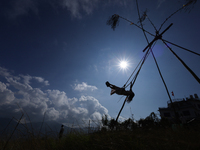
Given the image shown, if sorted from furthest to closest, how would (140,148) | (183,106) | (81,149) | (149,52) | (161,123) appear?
(183,106)
(149,52)
(161,123)
(81,149)
(140,148)

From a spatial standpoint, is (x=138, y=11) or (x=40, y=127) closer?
(x=40, y=127)

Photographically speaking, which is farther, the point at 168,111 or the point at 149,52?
the point at 168,111

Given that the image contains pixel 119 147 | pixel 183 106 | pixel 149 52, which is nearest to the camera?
pixel 119 147

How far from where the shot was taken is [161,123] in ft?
15.0

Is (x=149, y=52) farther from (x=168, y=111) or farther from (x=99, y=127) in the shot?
(x=168, y=111)

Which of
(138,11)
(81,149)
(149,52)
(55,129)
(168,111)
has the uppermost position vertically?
(168,111)

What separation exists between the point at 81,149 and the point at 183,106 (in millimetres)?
49325

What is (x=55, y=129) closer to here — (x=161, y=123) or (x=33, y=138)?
(x=33, y=138)

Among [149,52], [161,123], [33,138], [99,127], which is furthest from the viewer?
[149,52]

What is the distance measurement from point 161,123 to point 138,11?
7198 mm

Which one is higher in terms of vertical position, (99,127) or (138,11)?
(138,11)

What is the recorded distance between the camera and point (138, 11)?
649cm

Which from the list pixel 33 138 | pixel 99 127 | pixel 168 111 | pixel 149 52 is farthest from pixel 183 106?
pixel 33 138

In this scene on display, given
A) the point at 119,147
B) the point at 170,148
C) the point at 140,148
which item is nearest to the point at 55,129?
the point at 119,147
